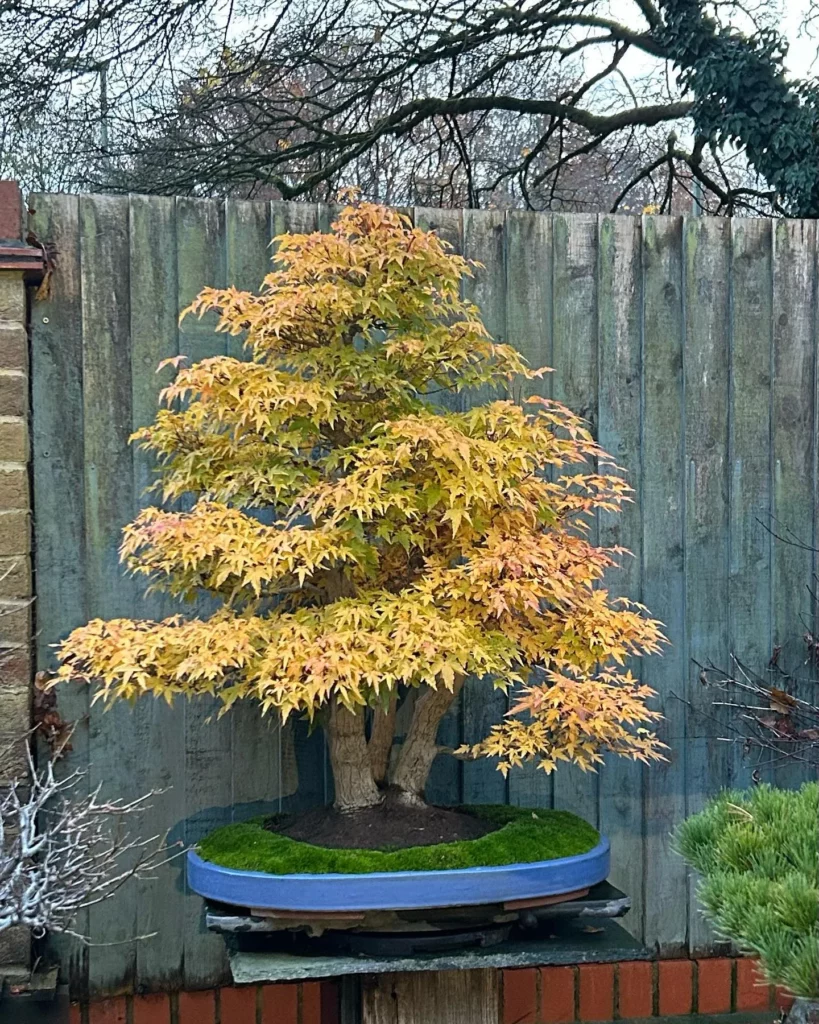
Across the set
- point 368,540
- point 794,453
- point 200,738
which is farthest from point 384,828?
point 794,453

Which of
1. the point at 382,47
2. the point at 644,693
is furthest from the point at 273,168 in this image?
the point at 644,693

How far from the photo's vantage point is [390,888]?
1.79m

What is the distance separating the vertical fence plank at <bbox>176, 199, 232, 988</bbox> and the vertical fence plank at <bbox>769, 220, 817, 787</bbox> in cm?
142

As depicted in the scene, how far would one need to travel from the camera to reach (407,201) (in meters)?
5.82

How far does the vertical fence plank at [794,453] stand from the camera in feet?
9.09

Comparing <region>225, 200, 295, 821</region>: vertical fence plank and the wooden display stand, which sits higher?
<region>225, 200, 295, 821</region>: vertical fence plank

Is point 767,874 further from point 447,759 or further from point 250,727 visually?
point 250,727

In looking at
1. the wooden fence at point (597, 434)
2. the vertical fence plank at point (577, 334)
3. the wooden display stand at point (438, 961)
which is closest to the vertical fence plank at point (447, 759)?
the wooden fence at point (597, 434)

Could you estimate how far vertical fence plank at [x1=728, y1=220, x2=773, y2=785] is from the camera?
2746 mm

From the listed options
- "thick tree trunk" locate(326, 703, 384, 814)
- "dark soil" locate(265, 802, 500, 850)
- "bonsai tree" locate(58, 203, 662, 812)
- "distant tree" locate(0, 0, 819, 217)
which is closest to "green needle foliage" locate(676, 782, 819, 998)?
"bonsai tree" locate(58, 203, 662, 812)

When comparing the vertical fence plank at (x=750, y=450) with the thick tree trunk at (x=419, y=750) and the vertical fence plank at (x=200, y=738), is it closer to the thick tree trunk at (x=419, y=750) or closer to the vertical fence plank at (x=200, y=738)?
the thick tree trunk at (x=419, y=750)

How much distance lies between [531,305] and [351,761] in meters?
1.22

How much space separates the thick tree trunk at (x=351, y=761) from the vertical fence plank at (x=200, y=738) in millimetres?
484

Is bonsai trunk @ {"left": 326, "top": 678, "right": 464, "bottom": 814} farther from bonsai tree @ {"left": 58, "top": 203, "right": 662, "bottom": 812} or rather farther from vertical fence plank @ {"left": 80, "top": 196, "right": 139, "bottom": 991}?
vertical fence plank @ {"left": 80, "top": 196, "right": 139, "bottom": 991}
